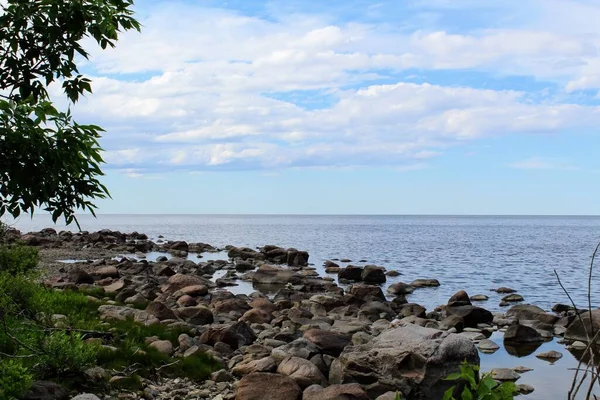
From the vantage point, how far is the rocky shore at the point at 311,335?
9273mm

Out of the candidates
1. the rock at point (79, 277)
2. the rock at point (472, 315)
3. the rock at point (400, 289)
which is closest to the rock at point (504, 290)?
the rock at point (400, 289)

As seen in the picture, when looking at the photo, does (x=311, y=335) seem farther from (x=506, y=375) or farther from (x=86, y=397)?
(x=86, y=397)

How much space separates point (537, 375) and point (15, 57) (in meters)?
12.1

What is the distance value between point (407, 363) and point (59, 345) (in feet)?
18.1

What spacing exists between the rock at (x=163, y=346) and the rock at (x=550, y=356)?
9418 mm

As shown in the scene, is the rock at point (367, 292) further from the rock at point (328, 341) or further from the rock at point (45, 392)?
the rock at point (45, 392)

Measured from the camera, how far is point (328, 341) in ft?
39.2

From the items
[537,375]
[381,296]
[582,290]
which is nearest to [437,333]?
[537,375]

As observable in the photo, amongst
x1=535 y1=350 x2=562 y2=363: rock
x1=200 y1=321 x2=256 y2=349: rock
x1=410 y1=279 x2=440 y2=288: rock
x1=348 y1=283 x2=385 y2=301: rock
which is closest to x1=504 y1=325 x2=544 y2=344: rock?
x1=535 y1=350 x2=562 y2=363: rock

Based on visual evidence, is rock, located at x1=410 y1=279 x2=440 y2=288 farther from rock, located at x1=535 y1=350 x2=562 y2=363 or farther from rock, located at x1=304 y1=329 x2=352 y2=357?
rock, located at x1=304 y1=329 x2=352 y2=357

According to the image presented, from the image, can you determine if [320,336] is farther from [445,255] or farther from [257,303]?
[445,255]

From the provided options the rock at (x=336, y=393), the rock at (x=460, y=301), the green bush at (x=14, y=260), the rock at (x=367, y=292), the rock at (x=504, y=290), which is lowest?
the rock at (x=504, y=290)

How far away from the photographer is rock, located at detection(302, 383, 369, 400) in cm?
881

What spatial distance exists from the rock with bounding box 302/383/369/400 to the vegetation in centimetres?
182
